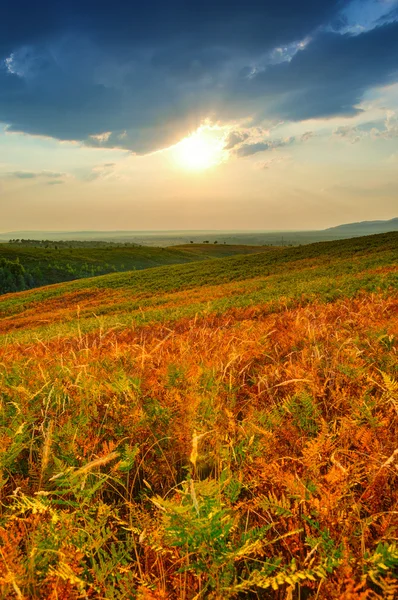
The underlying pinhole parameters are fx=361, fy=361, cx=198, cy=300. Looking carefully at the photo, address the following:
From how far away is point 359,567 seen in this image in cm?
143

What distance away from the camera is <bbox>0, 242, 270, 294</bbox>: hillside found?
A: 71.1 metres

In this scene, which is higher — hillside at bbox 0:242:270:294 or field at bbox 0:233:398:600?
hillside at bbox 0:242:270:294

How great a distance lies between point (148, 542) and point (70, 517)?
39 cm

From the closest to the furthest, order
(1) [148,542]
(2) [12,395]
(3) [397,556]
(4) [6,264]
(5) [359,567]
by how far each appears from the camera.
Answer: (3) [397,556] → (5) [359,567] → (1) [148,542] → (2) [12,395] → (4) [6,264]

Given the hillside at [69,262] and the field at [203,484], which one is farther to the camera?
the hillside at [69,262]

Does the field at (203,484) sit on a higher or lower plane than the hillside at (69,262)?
lower

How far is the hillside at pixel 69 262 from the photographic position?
7106cm

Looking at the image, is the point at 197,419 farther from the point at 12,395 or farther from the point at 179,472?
the point at 12,395

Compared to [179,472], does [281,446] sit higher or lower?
higher

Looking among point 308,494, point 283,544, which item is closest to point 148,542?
point 283,544

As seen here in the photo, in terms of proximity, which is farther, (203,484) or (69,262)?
(69,262)

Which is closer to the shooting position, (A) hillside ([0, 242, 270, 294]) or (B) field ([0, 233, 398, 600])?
(B) field ([0, 233, 398, 600])

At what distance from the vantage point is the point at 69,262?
86562mm

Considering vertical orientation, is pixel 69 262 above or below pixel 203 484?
above
